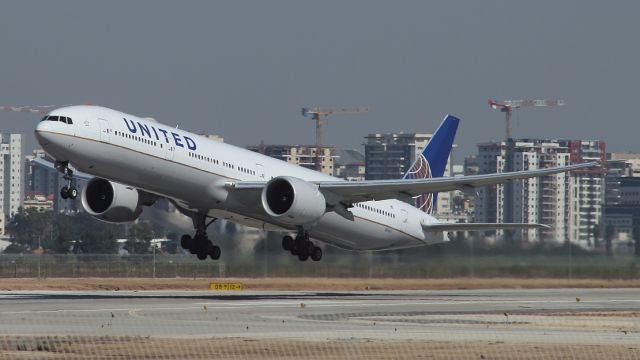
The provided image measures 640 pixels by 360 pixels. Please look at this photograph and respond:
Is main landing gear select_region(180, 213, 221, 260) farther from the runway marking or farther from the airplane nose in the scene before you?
the airplane nose

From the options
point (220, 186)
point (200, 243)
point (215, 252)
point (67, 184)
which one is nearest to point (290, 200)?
point (220, 186)

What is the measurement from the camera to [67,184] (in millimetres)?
43094

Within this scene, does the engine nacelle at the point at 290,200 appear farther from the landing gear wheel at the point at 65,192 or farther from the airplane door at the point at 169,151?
the landing gear wheel at the point at 65,192

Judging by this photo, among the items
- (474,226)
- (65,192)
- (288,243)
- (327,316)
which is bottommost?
(327,316)

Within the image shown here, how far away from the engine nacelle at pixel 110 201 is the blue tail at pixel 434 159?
15081 millimetres

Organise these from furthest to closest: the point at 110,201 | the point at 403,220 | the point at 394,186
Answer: the point at 403,220 → the point at 110,201 → the point at 394,186

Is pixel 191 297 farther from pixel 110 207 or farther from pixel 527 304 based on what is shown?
pixel 527 304

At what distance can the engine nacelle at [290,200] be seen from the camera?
47.2 meters

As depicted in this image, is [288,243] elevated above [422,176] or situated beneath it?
situated beneath

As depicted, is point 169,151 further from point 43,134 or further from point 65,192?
point 43,134

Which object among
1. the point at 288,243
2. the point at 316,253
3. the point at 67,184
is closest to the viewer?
the point at 67,184

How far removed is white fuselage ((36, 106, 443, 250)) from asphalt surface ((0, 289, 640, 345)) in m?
2.92

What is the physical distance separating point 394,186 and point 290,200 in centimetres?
445

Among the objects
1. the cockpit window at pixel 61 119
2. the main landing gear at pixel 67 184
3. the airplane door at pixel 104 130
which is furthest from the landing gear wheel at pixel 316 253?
the cockpit window at pixel 61 119
